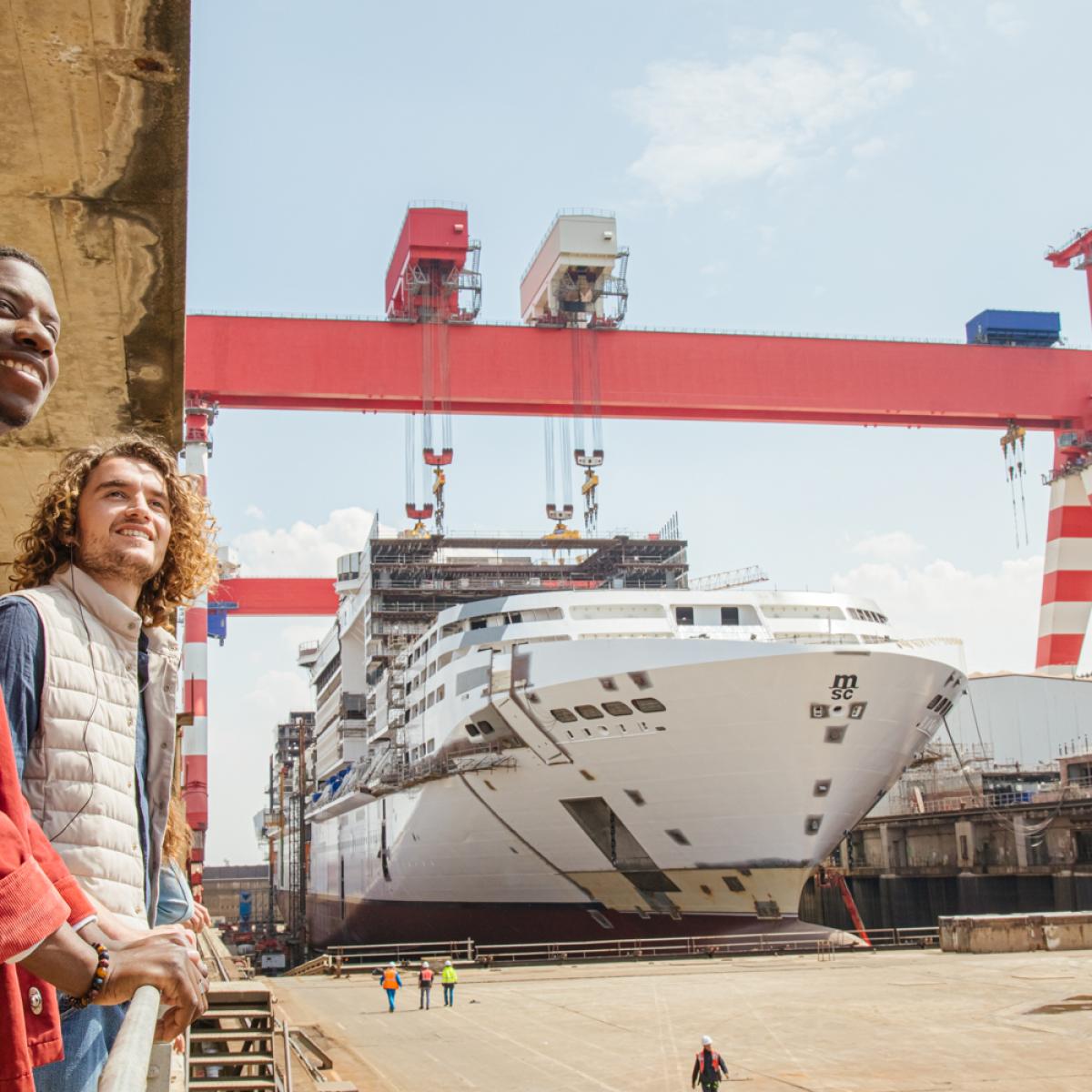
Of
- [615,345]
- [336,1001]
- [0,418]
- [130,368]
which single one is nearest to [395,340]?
[615,345]

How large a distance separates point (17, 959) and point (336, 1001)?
16568 mm

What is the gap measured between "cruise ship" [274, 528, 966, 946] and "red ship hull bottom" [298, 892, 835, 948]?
41 mm

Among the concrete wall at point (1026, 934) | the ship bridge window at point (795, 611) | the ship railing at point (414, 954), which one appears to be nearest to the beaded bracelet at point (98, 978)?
the ship railing at point (414, 954)

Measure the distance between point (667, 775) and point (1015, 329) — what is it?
15.5 meters

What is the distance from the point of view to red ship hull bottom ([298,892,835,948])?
67.8 ft

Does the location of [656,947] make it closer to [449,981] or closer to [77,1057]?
[449,981]

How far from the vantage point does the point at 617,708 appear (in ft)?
65.2

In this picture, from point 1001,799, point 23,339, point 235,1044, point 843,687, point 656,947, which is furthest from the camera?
point 1001,799

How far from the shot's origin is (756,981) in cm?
1669

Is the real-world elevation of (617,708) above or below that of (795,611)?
below

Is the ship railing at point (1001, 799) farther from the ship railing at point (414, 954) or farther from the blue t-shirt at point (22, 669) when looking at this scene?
the blue t-shirt at point (22, 669)

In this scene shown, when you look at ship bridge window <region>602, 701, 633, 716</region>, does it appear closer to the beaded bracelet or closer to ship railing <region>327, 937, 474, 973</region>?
ship railing <region>327, 937, 474, 973</region>

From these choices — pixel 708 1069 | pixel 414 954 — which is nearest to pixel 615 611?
pixel 414 954

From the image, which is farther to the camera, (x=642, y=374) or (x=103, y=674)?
(x=642, y=374)
